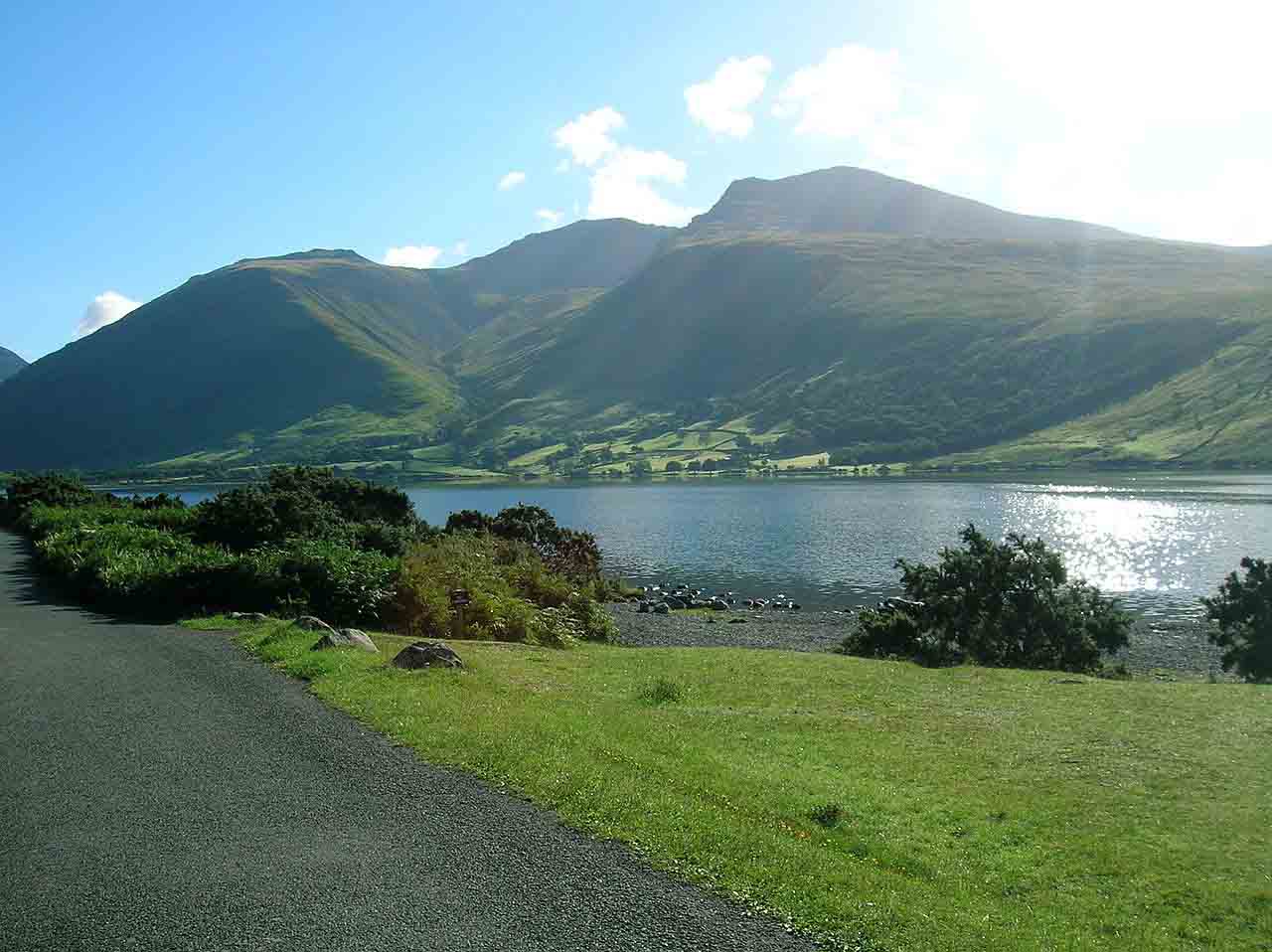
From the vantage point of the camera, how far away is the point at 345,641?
1872 centimetres

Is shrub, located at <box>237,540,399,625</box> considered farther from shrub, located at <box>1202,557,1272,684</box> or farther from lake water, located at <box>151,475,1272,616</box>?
lake water, located at <box>151,475,1272,616</box>

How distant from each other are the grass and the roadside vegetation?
18.9ft

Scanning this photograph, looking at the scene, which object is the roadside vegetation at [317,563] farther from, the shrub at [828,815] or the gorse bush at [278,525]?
the shrub at [828,815]

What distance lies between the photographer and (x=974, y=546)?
3509cm

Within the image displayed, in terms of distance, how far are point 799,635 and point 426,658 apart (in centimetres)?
3003

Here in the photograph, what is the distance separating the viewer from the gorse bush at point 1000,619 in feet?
100

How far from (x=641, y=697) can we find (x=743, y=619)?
33.2 meters

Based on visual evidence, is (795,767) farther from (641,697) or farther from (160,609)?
(160,609)

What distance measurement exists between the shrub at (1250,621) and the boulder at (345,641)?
2576 cm

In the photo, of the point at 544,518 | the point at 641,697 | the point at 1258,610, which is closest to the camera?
the point at 641,697

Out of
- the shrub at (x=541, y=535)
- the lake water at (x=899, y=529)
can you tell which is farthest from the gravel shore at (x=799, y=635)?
the lake water at (x=899, y=529)

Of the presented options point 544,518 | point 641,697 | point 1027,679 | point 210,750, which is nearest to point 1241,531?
point 544,518

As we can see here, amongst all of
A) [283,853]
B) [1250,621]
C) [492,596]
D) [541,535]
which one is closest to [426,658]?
[283,853]

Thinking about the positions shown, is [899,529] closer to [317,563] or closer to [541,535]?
[541,535]
